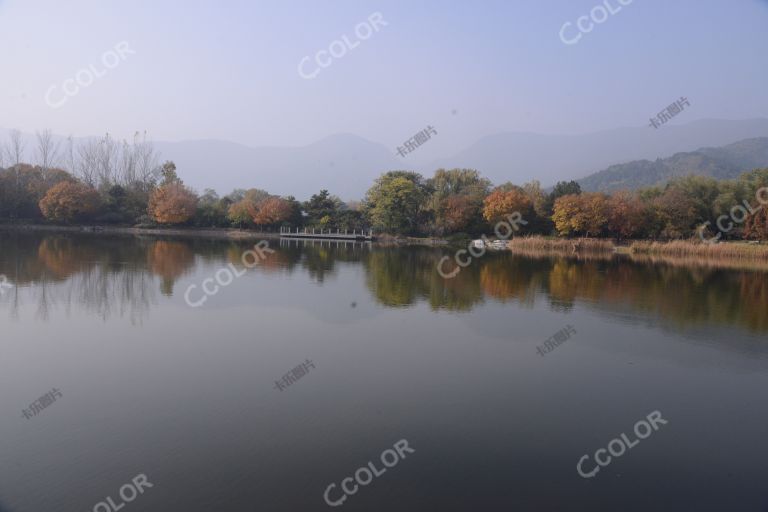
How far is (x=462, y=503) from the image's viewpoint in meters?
4.42

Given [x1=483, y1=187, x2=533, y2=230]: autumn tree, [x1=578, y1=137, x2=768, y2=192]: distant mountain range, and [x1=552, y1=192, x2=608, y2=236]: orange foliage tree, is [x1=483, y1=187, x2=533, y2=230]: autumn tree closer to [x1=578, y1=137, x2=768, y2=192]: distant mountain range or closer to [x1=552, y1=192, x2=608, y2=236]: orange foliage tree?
[x1=552, y1=192, x2=608, y2=236]: orange foliage tree

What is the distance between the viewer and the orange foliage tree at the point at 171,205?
44.5 meters

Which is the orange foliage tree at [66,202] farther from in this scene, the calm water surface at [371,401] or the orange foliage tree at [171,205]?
the calm water surface at [371,401]

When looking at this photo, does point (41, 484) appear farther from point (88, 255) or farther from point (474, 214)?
point (474, 214)

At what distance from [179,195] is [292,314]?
3761 cm

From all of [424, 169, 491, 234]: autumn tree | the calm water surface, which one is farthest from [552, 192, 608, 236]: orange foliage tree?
the calm water surface

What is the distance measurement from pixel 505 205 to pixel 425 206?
22.7 ft

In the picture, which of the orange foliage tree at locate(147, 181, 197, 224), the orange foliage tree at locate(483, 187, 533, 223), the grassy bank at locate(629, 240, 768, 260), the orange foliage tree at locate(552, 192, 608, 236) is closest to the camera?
the grassy bank at locate(629, 240, 768, 260)

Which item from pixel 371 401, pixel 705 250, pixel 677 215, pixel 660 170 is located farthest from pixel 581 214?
pixel 660 170

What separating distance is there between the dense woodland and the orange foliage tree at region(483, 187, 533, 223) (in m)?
0.08

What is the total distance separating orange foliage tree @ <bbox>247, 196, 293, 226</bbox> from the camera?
4600cm

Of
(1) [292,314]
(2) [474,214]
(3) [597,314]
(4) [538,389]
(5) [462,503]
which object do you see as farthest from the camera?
(2) [474,214]

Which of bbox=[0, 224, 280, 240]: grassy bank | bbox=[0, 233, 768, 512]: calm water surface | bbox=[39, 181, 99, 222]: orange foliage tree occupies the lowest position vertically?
bbox=[0, 233, 768, 512]: calm water surface

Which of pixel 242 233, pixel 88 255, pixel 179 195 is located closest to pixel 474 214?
pixel 242 233
